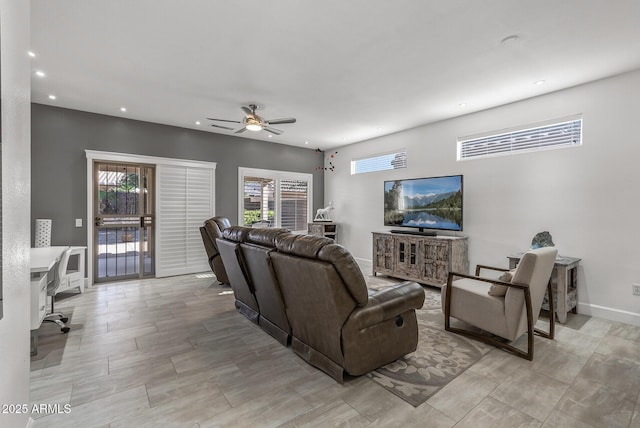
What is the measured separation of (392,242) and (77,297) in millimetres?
5135

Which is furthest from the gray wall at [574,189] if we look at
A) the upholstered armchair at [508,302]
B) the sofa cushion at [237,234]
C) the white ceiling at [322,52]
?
the sofa cushion at [237,234]

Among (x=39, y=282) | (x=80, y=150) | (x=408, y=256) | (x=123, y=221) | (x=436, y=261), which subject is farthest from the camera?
(x=123, y=221)

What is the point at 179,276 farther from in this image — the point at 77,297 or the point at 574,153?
the point at 574,153

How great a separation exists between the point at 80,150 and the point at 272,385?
200 inches

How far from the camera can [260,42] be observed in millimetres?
2871

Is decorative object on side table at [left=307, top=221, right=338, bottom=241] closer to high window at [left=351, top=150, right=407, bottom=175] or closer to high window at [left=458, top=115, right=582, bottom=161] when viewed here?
high window at [left=351, top=150, right=407, bottom=175]

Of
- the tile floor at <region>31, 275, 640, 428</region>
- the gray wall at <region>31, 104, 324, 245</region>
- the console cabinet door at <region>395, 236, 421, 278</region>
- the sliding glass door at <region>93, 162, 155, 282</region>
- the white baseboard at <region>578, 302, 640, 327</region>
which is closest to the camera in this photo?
the tile floor at <region>31, 275, 640, 428</region>

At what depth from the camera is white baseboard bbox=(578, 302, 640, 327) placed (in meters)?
3.39

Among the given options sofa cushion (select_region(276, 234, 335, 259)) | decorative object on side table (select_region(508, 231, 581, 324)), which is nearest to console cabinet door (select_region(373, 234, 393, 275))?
decorative object on side table (select_region(508, 231, 581, 324))

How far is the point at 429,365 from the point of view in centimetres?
251

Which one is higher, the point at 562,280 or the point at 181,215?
the point at 181,215

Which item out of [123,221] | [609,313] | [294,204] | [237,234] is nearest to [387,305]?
[237,234]

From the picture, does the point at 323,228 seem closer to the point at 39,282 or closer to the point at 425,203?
the point at 425,203

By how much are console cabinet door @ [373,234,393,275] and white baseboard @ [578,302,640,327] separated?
8.84 ft
